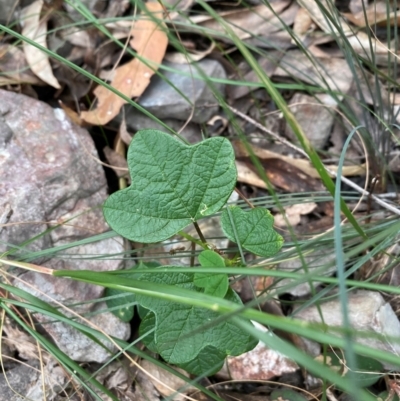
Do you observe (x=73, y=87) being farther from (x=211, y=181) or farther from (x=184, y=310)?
(x=184, y=310)

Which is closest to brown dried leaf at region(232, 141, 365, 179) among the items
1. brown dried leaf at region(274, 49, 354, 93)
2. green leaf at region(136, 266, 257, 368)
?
brown dried leaf at region(274, 49, 354, 93)

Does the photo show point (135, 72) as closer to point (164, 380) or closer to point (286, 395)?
point (164, 380)

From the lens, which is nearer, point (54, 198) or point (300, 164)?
point (54, 198)

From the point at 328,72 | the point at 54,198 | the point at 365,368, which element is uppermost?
the point at 328,72

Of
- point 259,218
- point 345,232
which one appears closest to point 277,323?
point 259,218

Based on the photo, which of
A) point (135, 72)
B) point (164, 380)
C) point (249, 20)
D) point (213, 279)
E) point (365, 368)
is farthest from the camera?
point (249, 20)

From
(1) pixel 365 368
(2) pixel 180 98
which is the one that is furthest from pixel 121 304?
(2) pixel 180 98

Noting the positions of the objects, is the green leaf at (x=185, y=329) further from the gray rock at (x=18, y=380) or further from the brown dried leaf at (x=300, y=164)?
the brown dried leaf at (x=300, y=164)
